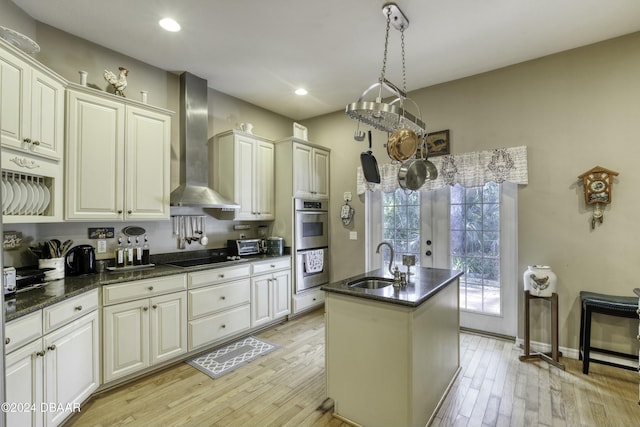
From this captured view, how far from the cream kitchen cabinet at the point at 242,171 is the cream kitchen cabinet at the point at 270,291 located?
2.22 feet

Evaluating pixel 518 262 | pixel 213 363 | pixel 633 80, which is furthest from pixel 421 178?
pixel 213 363

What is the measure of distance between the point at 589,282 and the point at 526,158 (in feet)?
4.27

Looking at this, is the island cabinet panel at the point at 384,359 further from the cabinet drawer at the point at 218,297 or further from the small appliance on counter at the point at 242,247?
the small appliance on counter at the point at 242,247

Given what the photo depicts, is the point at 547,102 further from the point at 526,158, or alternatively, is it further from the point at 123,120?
the point at 123,120

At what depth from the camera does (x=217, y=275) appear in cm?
316

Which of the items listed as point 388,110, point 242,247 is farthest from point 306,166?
point 388,110

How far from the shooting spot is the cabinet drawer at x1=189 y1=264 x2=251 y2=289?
9.73 feet

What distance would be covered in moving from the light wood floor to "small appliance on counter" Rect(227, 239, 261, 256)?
4.33 ft

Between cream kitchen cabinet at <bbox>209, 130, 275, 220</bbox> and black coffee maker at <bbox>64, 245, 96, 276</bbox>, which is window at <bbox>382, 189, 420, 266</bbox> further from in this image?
black coffee maker at <bbox>64, 245, 96, 276</bbox>

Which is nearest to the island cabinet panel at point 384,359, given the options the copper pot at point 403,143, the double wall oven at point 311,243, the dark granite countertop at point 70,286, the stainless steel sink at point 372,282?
the stainless steel sink at point 372,282

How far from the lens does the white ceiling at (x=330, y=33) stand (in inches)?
92.1

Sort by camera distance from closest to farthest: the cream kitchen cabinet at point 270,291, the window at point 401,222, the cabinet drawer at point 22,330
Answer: the cabinet drawer at point 22,330
the cream kitchen cabinet at point 270,291
the window at point 401,222

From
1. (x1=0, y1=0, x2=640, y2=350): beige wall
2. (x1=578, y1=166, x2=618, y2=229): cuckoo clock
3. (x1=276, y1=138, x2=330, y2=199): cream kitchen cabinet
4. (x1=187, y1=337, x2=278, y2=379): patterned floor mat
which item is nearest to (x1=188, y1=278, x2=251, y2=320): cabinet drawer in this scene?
(x1=187, y1=337, x2=278, y2=379): patterned floor mat

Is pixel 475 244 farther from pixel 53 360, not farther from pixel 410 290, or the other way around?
pixel 53 360
